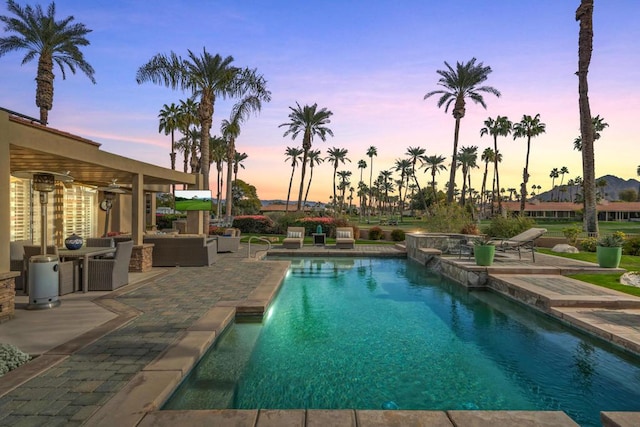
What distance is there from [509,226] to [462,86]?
14.9 meters

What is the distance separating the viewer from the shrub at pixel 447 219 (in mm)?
19250

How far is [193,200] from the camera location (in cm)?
1497

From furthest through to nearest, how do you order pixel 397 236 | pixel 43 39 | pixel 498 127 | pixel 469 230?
1. pixel 498 127
2. pixel 397 236
3. pixel 43 39
4. pixel 469 230

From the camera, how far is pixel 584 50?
18.0 metres

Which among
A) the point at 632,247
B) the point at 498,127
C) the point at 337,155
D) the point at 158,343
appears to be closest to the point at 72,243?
the point at 158,343

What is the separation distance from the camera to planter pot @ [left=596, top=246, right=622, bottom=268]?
32.7ft

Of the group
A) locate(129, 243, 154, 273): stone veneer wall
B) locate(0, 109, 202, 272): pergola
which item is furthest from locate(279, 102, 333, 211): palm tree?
locate(129, 243, 154, 273): stone veneer wall

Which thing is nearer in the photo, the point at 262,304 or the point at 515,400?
the point at 515,400

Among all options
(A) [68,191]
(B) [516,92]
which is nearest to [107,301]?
(A) [68,191]

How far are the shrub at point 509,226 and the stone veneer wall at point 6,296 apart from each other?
18807 mm

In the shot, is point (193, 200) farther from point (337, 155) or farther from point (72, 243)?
point (337, 155)

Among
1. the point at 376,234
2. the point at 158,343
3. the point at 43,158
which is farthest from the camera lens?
the point at 376,234

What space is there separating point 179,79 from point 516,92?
1553 cm

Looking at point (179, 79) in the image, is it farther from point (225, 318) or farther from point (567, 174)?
point (567, 174)
